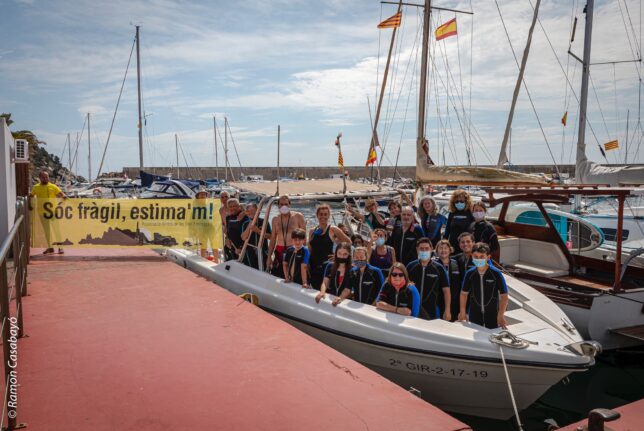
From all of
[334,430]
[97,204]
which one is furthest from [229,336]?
[97,204]

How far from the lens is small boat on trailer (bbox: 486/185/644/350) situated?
21.3ft

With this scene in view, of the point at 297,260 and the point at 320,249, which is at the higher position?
the point at 320,249

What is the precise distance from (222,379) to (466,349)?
2176 millimetres

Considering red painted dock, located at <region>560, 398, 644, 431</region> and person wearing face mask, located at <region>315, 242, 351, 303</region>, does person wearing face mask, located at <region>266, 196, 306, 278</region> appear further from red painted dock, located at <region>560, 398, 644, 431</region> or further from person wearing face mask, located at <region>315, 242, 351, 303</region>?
red painted dock, located at <region>560, 398, 644, 431</region>

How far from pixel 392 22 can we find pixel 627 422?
511 inches

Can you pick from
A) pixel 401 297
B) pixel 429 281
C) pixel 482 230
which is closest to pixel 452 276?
pixel 429 281

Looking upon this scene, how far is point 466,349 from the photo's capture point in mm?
4266

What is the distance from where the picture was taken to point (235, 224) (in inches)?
281

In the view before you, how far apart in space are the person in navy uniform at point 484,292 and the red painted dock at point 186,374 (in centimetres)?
160

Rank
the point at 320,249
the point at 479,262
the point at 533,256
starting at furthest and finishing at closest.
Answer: the point at 533,256 < the point at 320,249 < the point at 479,262

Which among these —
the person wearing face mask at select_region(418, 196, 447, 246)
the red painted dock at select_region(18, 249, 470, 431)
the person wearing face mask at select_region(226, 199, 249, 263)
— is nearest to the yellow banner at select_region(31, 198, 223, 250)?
the person wearing face mask at select_region(226, 199, 249, 263)

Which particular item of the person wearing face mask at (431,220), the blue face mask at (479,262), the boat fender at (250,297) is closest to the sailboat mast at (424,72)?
the person wearing face mask at (431,220)

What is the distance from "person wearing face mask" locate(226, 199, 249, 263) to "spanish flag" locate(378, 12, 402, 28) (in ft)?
30.8

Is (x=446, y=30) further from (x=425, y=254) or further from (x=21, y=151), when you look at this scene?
(x=21, y=151)
